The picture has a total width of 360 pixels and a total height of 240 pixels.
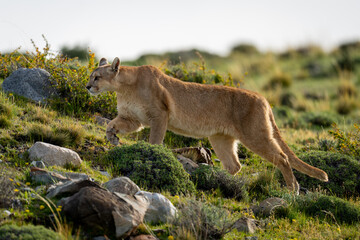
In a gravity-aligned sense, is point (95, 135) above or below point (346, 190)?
above

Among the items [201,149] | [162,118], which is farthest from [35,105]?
[201,149]

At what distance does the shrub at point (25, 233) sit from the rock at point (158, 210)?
1.37 m

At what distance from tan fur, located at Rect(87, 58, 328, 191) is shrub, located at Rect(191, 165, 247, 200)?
93 centimetres

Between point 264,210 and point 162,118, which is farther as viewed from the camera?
point 162,118

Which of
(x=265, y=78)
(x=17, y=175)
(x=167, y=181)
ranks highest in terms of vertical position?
(x=17, y=175)

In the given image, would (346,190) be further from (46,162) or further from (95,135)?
(46,162)

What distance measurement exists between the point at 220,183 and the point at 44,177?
3029 millimetres

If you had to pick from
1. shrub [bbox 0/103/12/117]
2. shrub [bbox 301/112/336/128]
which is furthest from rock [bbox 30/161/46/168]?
shrub [bbox 301/112/336/128]

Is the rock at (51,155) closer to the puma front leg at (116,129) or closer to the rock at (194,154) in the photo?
the puma front leg at (116,129)

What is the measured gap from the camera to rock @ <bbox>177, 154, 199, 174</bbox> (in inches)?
320

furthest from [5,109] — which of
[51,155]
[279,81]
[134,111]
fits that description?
[279,81]

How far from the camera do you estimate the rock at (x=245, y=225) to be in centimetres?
583

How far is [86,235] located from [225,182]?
333 cm

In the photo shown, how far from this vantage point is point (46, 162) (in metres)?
6.62
